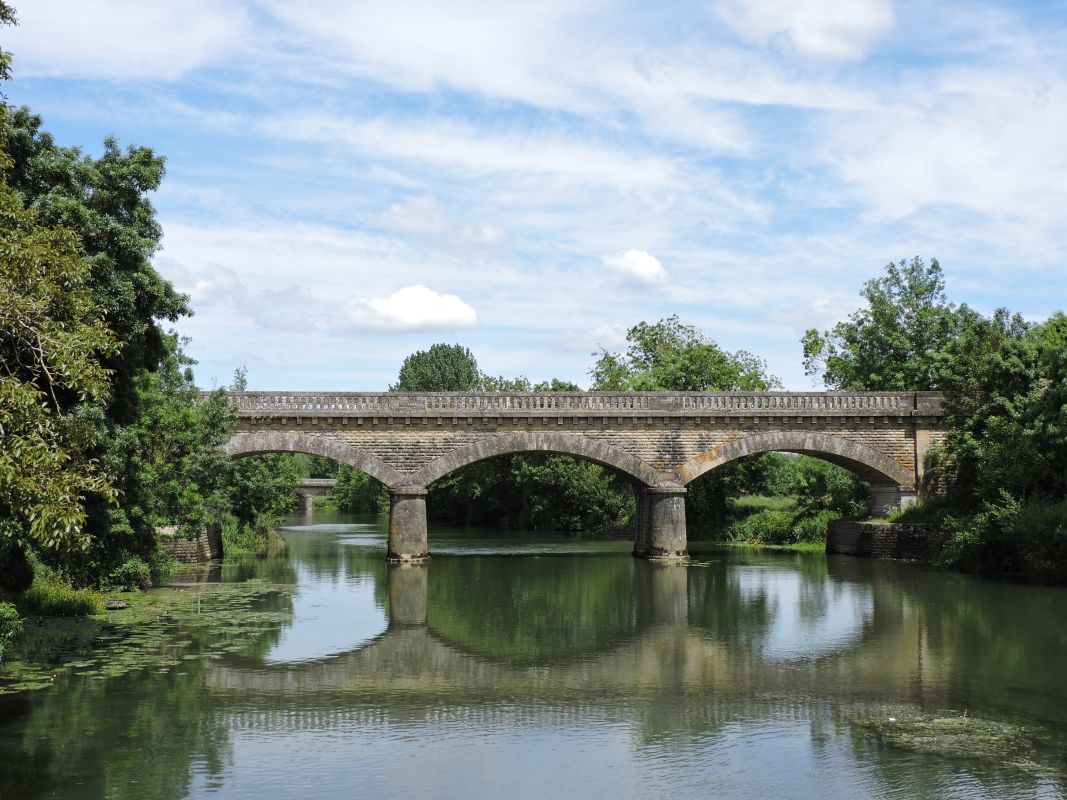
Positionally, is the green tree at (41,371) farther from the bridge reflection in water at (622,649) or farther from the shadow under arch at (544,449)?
the shadow under arch at (544,449)

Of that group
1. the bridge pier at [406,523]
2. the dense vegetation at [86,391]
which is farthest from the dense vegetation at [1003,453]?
the dense vegetation at [86,391]

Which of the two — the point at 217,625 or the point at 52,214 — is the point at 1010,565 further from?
the point at 52,214

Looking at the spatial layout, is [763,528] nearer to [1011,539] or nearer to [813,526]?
[813,526]

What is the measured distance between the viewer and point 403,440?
105ft

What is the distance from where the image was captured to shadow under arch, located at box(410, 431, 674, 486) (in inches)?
1260

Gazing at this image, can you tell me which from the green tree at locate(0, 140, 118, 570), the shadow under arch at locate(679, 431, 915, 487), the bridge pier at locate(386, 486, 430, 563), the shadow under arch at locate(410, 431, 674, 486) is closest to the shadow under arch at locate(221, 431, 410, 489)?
the bridge pier at locate(386, 486, 430, 563)

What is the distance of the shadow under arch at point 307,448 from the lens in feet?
102

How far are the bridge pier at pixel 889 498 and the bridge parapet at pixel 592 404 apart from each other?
239 cm

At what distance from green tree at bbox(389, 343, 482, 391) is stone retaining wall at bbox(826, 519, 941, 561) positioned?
3405 cm

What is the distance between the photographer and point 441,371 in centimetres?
7119

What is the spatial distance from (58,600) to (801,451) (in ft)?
72.3

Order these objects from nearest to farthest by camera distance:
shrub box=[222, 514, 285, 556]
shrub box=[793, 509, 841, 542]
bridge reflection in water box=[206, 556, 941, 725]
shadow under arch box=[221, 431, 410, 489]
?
bridge reflection in water box=[206, 556, 941, 725] < shadow under arch box=[221, 431, 410, 489] < shrub box=[222, 514, 285, 556] < shrub box=[793, 509, 841, 542]

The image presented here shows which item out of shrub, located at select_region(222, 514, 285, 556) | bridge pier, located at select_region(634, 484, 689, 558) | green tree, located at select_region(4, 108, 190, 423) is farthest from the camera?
shrub, located at select_region(222, 514, 285, 556)

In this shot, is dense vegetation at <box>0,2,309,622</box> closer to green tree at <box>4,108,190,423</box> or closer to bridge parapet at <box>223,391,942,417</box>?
green tree at <box>4,108,190,423</box>
